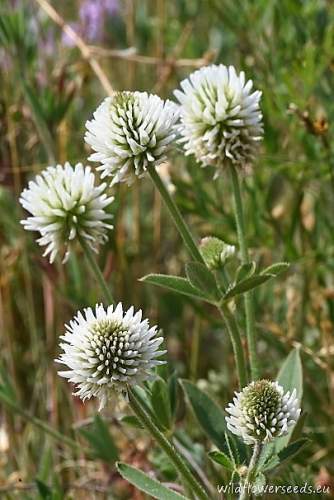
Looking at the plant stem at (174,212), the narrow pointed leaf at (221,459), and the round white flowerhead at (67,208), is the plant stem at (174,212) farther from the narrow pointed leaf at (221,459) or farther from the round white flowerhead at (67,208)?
the narrow pointed leaf at (221,459)

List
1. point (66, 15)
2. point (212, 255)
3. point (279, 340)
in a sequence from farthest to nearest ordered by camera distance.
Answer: point (66, 15)
point (279, 340)
point (212, 255)

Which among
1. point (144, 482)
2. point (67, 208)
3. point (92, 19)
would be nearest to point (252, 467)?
point (144, 482)

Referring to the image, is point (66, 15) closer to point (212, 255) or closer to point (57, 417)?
point (57, 417)

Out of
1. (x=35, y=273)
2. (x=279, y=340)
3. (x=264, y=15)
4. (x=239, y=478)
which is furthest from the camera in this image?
(x=35, y=273)

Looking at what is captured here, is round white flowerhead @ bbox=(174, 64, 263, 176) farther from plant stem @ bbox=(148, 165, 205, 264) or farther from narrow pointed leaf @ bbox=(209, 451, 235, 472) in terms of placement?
narrow pointed leaf @ bbox=(209, 451, 235, 472)

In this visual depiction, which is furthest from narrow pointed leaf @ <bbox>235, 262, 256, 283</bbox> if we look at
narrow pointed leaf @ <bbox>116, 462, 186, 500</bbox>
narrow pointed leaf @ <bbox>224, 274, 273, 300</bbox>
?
narrow pointed leaf @ <bbox>116, 462, 186, 500</bbox>

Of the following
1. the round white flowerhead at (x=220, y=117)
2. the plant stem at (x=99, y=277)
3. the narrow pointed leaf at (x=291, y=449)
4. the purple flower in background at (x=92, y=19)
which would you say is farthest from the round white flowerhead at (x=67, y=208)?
the purple flower in background at (x=92, y=19)

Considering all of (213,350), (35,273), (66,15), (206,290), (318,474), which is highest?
(66,15)

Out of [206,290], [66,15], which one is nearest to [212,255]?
[206,290]
